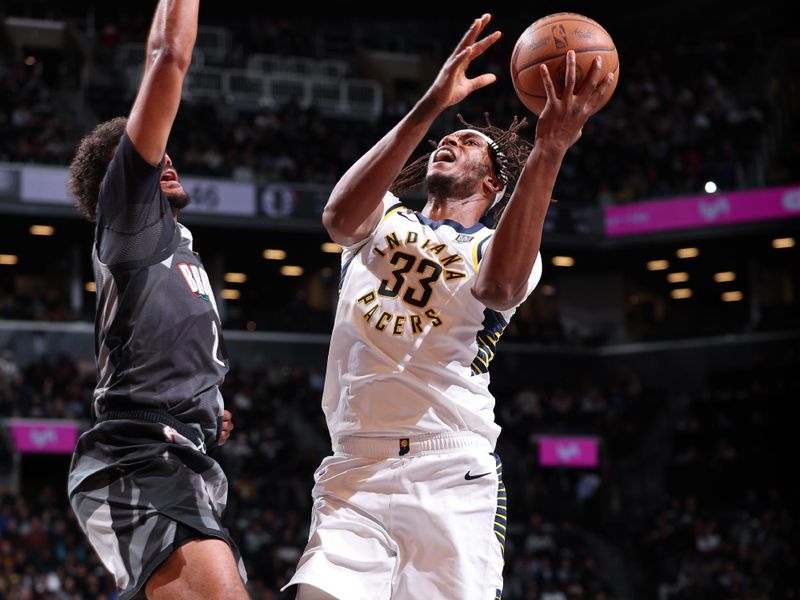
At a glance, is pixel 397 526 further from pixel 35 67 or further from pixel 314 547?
pixel 35 67

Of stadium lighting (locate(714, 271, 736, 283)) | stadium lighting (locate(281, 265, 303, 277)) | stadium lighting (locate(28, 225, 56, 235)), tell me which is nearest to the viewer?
stadium lighting (locate(28, 225, 56, 235))

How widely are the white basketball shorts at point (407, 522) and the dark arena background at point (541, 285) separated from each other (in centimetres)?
1180

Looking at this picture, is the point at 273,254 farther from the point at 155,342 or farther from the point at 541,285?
the point at 155,342

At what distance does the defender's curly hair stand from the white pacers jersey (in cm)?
100

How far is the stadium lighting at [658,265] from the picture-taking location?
90.9ft

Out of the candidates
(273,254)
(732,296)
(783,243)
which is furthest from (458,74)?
(732,296)

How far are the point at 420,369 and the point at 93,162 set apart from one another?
1.41 metres

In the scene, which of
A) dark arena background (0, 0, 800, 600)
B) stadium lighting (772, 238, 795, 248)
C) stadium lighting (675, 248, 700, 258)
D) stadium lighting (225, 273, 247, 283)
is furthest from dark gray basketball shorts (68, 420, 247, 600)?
stadium lighting (772, 238, 795, 248)

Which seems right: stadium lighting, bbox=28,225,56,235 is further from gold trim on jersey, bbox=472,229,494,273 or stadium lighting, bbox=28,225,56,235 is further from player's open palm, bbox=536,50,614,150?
player's open palm, bbox=536,50,614,150

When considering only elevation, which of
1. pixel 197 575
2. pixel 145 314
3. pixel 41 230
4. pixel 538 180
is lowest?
Result: pixel 197 575

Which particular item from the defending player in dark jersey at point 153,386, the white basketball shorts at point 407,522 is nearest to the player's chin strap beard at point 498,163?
the white basketball shorts at point 407,522

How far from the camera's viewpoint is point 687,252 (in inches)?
1062

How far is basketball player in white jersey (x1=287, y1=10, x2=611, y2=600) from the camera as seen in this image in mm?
3830

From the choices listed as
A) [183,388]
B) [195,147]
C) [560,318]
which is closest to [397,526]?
[183,388]
